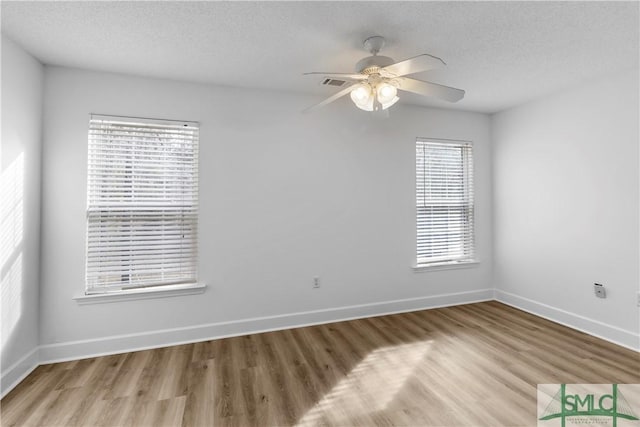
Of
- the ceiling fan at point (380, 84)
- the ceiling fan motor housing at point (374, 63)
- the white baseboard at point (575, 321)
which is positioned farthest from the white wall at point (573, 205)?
the ceiling fan motor housing at point (374, 63)

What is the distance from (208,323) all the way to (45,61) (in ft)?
8.48

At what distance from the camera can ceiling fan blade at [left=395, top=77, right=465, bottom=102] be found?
1935 millimetres

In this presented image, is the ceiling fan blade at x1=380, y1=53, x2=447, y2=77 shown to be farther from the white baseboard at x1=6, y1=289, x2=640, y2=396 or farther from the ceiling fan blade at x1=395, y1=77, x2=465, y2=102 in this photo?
the white baseboard at x1=6, y1=289, x2=640, y2=396

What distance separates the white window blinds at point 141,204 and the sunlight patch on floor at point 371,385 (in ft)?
5.47

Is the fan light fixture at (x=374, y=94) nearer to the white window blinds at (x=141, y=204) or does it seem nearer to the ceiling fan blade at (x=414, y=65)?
the ceiling fan blade at (x=414, y=65)

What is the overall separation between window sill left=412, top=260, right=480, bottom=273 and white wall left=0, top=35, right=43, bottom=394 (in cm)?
362

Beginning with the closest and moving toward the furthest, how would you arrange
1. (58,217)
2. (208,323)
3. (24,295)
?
1. (24,295)
2. (58,217)
3. (208,323)

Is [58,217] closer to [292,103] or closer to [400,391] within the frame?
[292,103]

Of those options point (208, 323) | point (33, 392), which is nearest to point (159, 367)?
point (208, 323)

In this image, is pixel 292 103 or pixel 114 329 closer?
pixel 114 329

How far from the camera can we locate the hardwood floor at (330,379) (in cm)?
180

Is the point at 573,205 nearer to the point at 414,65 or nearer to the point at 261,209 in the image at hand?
the point at 414,65

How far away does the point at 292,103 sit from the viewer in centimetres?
315

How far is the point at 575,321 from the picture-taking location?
3.05m
